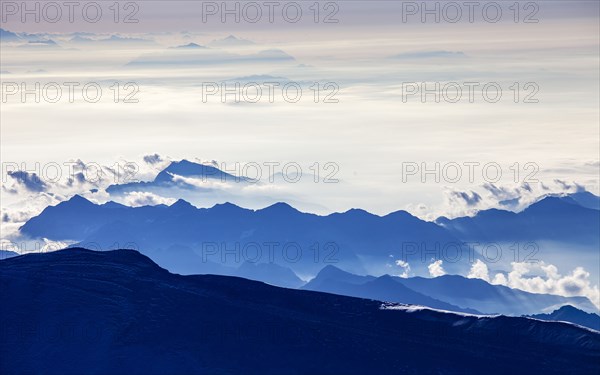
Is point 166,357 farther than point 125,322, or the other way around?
point 125,322

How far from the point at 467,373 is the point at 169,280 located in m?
53.2

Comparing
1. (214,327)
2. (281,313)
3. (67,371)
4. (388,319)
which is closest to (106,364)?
(67,371)

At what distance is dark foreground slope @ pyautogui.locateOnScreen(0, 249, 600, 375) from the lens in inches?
A: 5709

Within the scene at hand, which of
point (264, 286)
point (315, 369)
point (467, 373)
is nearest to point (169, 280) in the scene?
point (264, 286)

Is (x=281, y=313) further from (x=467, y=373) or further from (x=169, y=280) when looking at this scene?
(x=467, y=373)

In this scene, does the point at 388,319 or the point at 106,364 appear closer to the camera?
the point at 106,364

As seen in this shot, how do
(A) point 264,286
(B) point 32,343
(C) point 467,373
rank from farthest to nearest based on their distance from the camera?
(A) point 264,286
(B) point 32,343
(C) point 467,373

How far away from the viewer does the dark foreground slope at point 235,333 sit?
5709 inches

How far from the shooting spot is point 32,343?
15388 cm

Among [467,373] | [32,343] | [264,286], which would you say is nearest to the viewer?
[467,373]

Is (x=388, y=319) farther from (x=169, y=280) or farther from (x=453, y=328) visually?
(x=169, y=280)

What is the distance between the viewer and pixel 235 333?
154875 millimetres

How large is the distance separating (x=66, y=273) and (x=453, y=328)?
195 feet

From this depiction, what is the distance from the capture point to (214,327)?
15762 cm
